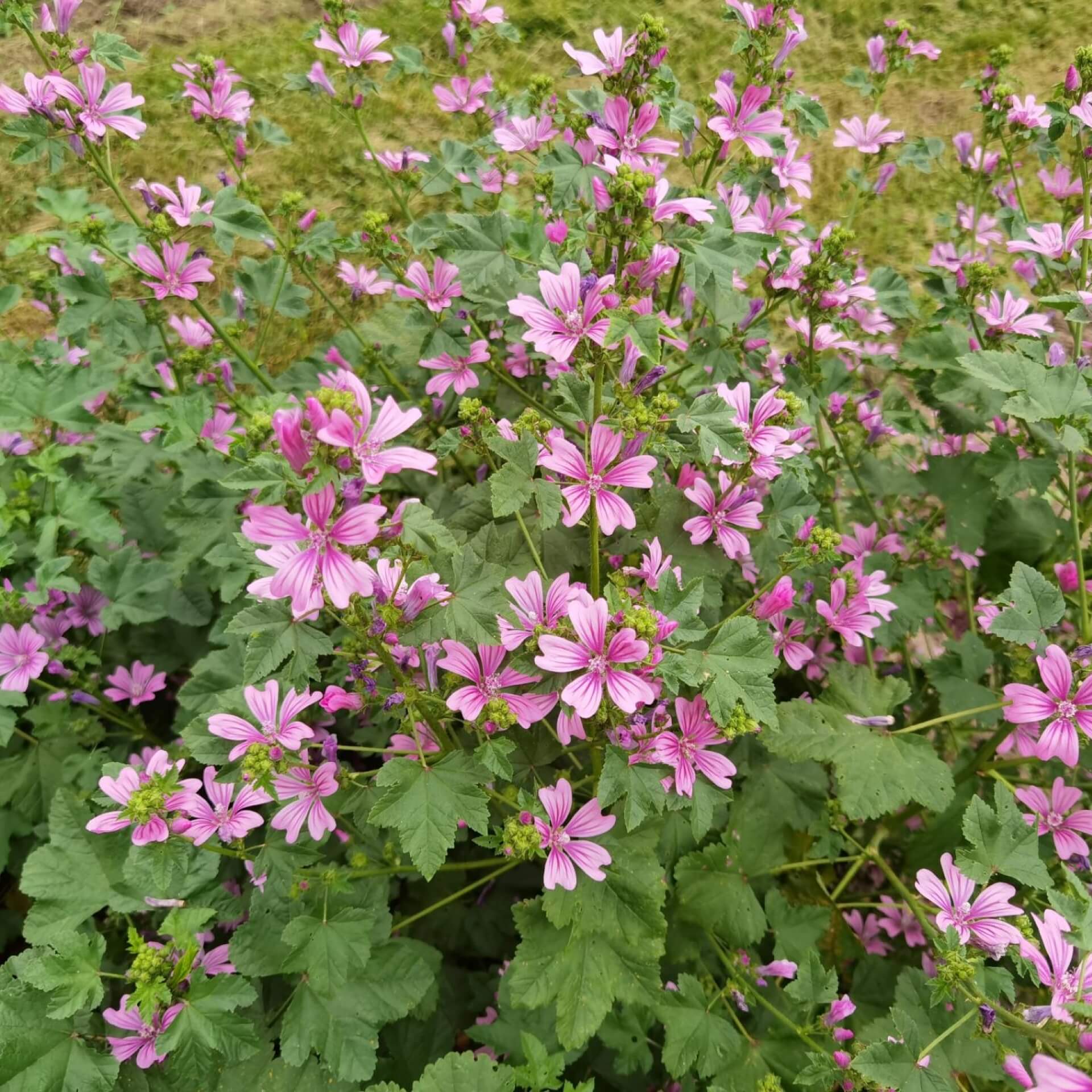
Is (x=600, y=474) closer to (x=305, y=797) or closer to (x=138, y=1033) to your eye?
(x=305, y=797)

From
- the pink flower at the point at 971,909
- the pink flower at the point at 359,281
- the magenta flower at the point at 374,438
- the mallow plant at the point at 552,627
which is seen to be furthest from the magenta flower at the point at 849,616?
the pink flower at the point at 359,281

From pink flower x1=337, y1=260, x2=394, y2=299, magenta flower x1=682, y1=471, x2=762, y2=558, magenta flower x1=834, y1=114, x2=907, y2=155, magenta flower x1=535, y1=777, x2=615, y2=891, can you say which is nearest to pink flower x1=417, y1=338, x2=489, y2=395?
pink flower x1=337, y1=260, x2=394, y2=299

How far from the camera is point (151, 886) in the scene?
2.23 m

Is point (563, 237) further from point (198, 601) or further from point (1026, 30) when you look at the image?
point (1026, 30)

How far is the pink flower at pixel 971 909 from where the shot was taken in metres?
1.88

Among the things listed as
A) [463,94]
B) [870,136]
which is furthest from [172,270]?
[870,136]

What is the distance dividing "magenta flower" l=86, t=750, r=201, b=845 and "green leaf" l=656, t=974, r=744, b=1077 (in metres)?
1.32

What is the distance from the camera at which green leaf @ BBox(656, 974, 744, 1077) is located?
2172mm

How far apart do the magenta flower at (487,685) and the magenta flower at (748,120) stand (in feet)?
5.13

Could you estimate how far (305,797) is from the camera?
6.61 ft

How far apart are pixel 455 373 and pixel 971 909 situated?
2.04 meters

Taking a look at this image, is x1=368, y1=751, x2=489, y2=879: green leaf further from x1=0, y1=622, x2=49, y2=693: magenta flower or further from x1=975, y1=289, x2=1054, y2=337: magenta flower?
x1=975, y1=289, x2=1054, y2=337: magenta flower

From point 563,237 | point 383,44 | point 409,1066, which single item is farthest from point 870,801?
point 383,44

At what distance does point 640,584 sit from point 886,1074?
121cm
